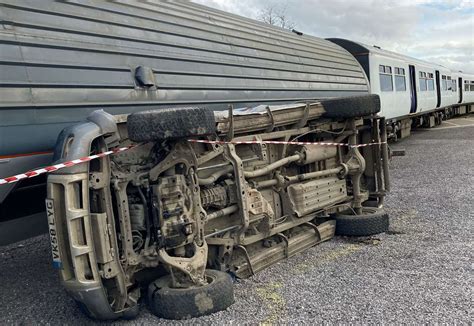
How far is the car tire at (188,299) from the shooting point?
3.04 m

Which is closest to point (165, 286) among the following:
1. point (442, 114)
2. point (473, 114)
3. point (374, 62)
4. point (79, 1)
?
point (79, 1)

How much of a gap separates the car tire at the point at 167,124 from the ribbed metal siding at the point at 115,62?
0.46 meters

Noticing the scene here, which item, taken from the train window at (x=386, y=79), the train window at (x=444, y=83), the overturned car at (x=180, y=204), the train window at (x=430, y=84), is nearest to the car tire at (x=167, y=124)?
the overturned car at (x=180, y=204)

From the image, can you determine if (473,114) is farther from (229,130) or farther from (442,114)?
(229,130)

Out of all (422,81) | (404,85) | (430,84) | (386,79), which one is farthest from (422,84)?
(386,79)

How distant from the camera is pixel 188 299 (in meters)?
3.04

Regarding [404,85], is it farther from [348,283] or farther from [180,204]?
[180,204]

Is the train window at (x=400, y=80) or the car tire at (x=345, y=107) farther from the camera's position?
the train window at (x=400, y=80)

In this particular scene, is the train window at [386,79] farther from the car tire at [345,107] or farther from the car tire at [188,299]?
the car tire at [188,299]

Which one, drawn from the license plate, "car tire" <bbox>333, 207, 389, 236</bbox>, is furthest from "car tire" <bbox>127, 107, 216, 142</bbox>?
"car tire" <bbox>333, 207, 389, 236</bbox>

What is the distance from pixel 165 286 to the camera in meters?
3.21

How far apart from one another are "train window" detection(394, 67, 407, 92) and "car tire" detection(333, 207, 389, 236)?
8.62 meters

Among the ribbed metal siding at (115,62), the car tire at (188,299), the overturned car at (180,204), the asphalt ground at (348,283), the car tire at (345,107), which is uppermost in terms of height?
the ribbed metal siding at (115,62)

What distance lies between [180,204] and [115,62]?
3.66 ft
